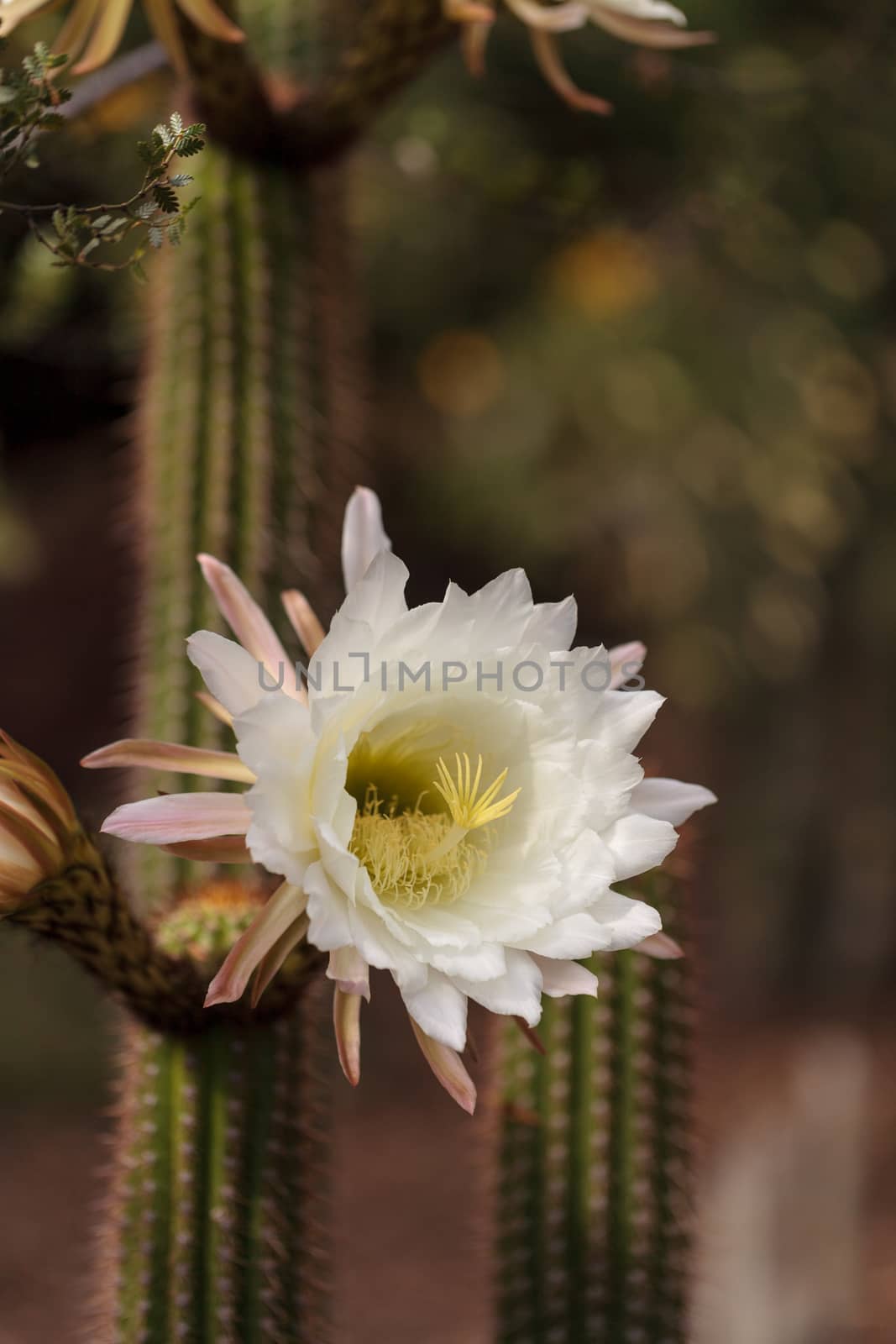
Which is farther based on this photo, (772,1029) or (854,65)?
(772,1029)

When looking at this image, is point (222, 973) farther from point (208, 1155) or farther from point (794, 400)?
point (794, 400)

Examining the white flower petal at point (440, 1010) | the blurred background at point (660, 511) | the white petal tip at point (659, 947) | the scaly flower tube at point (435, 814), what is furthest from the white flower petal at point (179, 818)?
the blurred background at point (660, 511)

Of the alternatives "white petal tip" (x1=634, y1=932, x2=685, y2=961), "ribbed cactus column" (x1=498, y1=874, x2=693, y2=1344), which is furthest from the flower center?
"ribbed cactus column" (x1=498, y1=874, x2=693, y2=1344)

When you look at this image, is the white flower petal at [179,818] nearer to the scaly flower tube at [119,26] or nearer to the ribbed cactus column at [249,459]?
the ribbed cactus column at [249,459]

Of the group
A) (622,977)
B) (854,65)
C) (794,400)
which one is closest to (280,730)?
(622,977)

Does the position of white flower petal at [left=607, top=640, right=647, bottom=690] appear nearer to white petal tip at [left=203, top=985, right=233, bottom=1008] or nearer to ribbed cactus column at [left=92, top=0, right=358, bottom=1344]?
white petal tip at [left=203, top=985, right=233, bottom=1008]

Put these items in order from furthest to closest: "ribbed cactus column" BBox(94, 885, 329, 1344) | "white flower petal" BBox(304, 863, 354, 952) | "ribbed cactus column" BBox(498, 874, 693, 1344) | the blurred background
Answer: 1. the blurred background
2. "ribbed cactus column" BBox(498, 874, 693, 1344)
3. "ribbed cactus column" BBox(94, 885, 329, 1344)
4. "white flower petal" BBox(304, 863, 354, 952)

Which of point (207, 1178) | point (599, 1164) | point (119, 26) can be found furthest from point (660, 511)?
point (207, 1178)

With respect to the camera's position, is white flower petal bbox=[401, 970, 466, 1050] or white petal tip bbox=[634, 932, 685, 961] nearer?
white flower petal bbox=[401, 970, 466, 1050]
